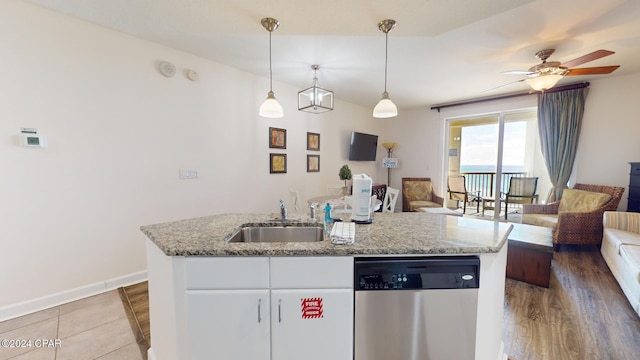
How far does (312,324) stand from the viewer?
47.6 inches

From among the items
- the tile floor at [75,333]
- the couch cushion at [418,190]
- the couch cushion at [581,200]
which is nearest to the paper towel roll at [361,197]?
the tile floor at [75,333]

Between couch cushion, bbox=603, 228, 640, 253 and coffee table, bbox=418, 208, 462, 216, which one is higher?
couch cushion, bbox=603, 228, 640, 253

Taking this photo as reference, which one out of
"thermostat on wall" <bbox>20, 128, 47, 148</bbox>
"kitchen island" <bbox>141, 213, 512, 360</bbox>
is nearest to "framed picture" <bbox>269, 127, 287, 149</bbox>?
"thermostat on wall" <bbox>20, 128, 47, 148</bbox>

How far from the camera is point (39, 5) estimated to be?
201cm

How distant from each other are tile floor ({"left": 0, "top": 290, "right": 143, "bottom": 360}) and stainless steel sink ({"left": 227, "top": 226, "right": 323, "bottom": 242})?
106cm

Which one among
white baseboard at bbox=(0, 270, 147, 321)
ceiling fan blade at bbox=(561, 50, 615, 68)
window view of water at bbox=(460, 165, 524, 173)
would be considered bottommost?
white baseboard at bbox=(0, 270, 147, 321)

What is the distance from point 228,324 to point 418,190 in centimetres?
500

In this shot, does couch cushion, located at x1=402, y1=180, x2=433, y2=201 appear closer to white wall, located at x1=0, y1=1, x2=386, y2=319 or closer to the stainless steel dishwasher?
white wall, located at x1=0, y1=1, x2=386, y2=319

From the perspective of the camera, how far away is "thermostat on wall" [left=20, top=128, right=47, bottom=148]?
1982 mm

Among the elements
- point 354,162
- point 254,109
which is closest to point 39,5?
point 254,109

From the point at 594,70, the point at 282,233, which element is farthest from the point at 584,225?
the point at 282,233

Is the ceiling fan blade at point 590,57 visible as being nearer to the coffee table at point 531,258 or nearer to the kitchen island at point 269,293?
the coffee table at point 531,258

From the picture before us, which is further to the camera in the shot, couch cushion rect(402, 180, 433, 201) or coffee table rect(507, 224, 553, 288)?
couch cushion rect(402, 180, 433, 201)

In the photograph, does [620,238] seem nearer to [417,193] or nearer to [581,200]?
[581,200]
